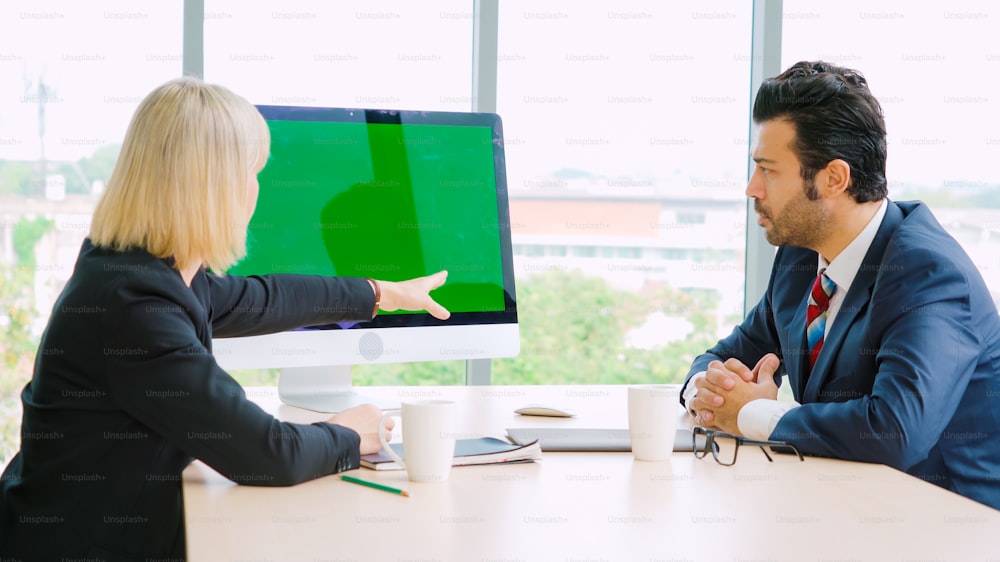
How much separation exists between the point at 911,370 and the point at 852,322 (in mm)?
253

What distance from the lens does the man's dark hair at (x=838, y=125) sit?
2.01m

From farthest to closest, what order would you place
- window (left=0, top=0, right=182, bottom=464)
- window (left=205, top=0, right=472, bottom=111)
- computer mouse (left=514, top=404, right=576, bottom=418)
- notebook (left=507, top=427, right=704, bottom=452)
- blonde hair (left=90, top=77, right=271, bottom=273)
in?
window (left=205, top=0, right=472, bottom=111) → window (left=0, top=0, right=182, bottom=464) → computer mouse (left=514, top=404, right=576, bottom=418) → notebook (left=507, top=427, right=704, bottom=452) → blonde hair (left=90, top=77, right=271, bottom=273)

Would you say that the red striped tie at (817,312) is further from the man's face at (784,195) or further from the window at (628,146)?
the window at (628,146)

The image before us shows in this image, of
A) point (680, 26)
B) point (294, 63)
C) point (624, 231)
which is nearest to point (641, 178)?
point (624, 231)

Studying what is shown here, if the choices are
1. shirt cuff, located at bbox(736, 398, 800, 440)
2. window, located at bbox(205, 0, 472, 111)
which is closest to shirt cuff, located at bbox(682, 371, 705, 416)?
shirt cuff, located at bbox(736, 398, 800, 440)

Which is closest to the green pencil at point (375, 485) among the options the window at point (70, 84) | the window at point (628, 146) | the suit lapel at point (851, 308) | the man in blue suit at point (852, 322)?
Result: the man in blue suit at point (852, 322)

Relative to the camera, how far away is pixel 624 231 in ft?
13.4

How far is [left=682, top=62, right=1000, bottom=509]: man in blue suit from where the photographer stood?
1.57m

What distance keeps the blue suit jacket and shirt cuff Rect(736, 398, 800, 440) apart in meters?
0.04

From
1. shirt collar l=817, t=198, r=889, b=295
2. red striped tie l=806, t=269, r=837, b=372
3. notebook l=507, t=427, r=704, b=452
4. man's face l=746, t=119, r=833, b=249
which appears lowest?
notebook l=507, t=427, r=704, b=452

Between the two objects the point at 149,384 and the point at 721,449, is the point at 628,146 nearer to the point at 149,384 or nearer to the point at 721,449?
the point at 721,449

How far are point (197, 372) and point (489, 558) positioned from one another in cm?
53

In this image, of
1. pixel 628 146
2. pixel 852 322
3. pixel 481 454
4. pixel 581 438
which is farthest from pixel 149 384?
pixel 628 146

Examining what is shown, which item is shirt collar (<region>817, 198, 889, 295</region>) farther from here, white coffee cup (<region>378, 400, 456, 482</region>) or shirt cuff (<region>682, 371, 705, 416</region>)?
white coffee cup (<region>378, 400, 456, 482</region>)
